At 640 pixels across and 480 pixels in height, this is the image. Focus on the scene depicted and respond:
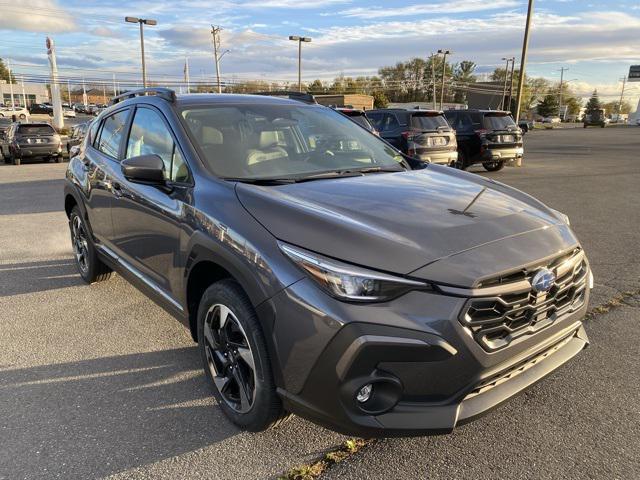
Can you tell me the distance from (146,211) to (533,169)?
1564 centimetres

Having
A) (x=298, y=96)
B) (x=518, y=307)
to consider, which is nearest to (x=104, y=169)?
(x=298, y=96)

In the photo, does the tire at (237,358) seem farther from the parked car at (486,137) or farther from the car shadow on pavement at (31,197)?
the parked car at (486,137)

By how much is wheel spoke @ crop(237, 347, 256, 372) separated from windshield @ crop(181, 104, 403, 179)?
1.03m

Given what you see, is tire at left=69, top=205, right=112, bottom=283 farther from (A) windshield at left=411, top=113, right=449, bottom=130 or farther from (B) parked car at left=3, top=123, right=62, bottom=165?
(B) parked car at left=3, top=123, right=62, bottom=165

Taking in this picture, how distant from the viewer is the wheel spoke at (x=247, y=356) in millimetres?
2545

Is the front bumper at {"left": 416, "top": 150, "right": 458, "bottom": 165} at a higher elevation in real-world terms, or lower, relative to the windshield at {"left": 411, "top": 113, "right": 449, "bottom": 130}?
lower

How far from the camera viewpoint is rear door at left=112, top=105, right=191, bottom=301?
3.16 meters

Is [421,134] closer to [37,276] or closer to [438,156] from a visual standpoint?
[438,156]

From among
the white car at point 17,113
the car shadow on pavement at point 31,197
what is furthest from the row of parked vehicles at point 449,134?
the white car at point 17,113

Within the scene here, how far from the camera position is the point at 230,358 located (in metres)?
2.82

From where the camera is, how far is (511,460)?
2545mm

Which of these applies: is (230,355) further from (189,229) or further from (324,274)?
(324,274)

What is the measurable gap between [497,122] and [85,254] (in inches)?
531

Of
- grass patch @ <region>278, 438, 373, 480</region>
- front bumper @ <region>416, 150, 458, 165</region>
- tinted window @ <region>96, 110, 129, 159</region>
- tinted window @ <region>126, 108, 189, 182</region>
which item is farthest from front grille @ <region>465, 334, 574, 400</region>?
front bumper @ <region>416, 150, 458, 165</region>
